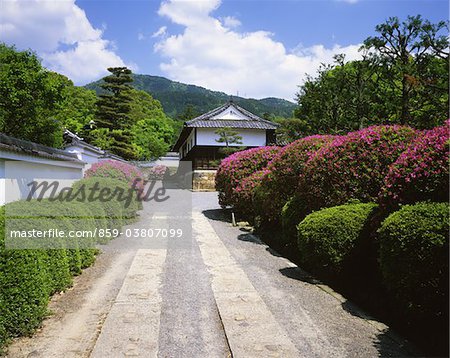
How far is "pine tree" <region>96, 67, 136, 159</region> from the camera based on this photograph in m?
31.7

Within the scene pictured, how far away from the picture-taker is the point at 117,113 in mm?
31891

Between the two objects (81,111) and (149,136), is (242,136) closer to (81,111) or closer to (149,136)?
(149,136)

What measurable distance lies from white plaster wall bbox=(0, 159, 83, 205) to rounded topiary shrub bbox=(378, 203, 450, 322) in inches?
232

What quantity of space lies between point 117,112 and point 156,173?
1111 centimetres

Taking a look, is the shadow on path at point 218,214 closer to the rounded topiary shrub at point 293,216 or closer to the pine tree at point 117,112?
the rounded topiary shrub at point 293,216

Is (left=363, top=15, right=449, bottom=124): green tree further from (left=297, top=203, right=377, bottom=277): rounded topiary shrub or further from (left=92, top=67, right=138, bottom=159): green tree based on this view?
(left=92, top=67, right=138, bottom=159): green tree

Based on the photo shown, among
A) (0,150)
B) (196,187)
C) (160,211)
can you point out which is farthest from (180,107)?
(0,150)

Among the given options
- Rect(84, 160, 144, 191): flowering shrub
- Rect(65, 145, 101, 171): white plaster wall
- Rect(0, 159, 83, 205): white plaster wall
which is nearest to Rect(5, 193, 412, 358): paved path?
Rect(0, 159, 83, 205): white plaster wall

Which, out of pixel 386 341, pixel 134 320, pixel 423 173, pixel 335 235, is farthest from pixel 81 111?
pixel 386 341

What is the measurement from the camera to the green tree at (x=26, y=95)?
520 inches

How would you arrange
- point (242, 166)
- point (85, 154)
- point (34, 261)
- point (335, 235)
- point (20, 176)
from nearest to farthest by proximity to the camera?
point (34, 261) → point (335, 235) → point (20, 176) → point (242, 166) → point (85, 154)

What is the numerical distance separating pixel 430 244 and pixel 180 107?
391 feet

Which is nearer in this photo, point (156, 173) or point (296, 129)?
point (296, 129)

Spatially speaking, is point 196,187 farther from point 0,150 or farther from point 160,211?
point 0,150
